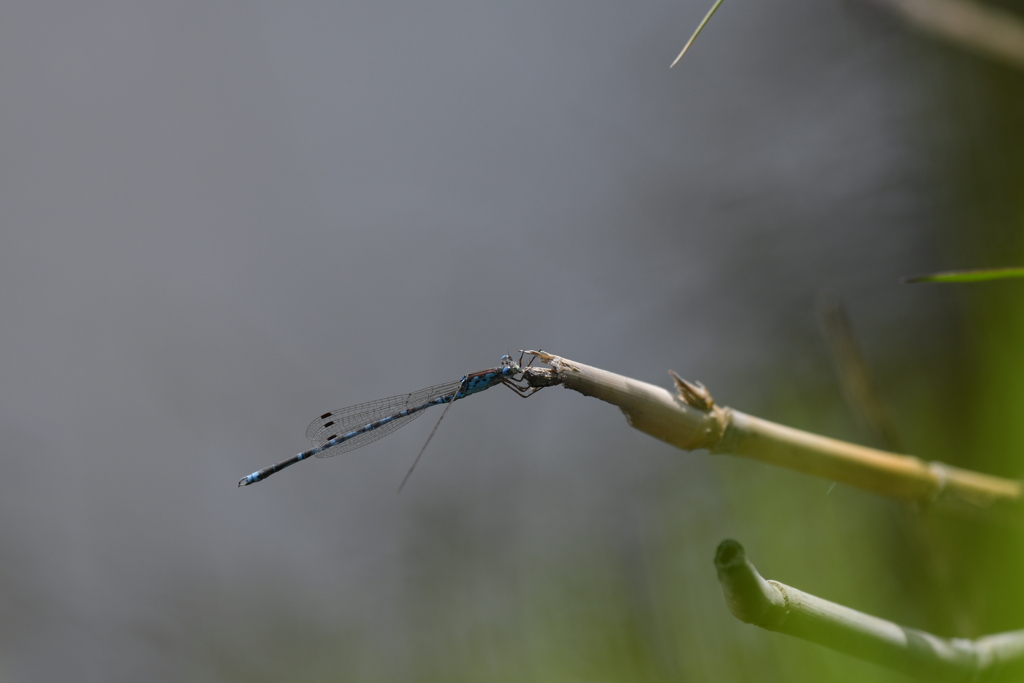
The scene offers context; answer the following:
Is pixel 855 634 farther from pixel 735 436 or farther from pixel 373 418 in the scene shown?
pixel 373 418

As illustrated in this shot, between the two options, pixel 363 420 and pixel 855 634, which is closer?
pixel 855 634

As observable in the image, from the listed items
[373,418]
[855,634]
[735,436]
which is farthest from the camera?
[373,418]

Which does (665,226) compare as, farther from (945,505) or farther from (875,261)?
(945,505)

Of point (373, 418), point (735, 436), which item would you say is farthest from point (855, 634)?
point (373, 418)

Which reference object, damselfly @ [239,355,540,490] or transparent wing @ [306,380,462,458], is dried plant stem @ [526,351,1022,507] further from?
transparent wing @ [306,380,462,458]

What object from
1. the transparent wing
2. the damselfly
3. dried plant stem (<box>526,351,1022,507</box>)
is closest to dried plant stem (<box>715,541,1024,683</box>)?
dried plant stem (<box>526,351,1022,507</box>)

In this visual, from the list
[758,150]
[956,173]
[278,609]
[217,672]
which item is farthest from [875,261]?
[217,672]

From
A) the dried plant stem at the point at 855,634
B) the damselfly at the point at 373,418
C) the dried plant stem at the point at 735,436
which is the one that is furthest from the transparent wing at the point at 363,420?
the dried plant stem at the point at 855,634
